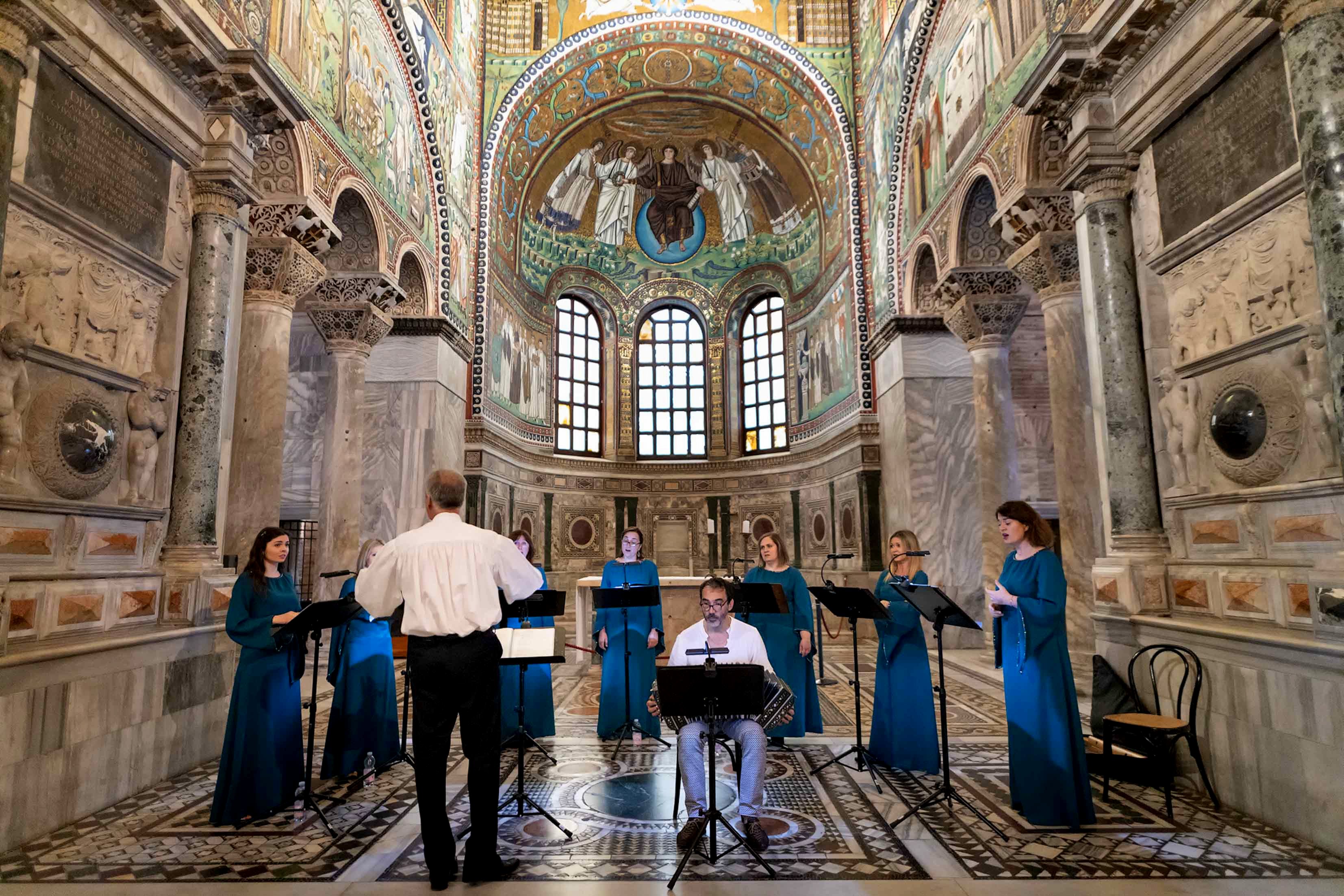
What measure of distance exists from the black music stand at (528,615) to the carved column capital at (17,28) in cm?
416

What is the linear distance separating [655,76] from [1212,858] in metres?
18.8

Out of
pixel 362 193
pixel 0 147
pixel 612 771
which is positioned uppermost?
pixel 362 193

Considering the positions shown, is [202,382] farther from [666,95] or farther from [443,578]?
[666,95]

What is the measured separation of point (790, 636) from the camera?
6617mm

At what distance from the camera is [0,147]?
14.3ft

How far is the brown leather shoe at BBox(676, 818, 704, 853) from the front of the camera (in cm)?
399

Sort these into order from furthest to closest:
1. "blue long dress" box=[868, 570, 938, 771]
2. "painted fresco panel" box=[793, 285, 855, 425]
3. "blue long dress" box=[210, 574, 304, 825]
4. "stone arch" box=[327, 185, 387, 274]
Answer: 1. "painted fresco panel" box=[793, 285, 855, 425]
2. "stone arch" box=[327, 185, 387, 274]
3. "blue long dress" box=[868, 570, 938, 771]
4. "blue long dress" box=[210, 574, 304, 825]

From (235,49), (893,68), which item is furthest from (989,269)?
(235,49)

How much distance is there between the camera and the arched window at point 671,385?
2198 centimetres

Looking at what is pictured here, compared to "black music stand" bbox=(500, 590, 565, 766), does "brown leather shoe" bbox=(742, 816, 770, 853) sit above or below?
below

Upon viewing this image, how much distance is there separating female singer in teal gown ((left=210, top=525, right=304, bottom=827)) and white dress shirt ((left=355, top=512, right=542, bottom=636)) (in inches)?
50.9

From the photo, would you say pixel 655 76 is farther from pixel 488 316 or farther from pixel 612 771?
pixel 612 771

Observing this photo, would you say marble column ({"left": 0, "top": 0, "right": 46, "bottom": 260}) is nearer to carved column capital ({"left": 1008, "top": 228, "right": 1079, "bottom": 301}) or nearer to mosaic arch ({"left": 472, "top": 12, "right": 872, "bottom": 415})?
carved column capital ({"left": 1008, "top": 228, "right": 1079, "bottom": 301})

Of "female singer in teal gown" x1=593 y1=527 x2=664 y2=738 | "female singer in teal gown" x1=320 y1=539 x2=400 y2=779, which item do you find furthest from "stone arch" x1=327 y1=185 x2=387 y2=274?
"female singer in teal gown" x1=593 y1=527 x2=664 y2=738
